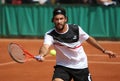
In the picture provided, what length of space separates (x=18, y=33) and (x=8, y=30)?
48 cm

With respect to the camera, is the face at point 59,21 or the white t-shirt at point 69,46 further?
the white t-shirt at point 69,46

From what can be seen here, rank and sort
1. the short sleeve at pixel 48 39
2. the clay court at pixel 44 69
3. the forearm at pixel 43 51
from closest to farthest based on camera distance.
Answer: the forearm at pixel 43 51 → the short sleeve at pixel 48 39 → the clay court at pixel 44 69

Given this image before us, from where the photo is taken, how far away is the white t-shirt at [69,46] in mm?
7043

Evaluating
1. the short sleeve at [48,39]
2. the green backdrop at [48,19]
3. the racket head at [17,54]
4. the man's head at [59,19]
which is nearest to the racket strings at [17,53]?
the racket head at [17,54]

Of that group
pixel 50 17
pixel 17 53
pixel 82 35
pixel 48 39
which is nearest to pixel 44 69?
pixel 82 35

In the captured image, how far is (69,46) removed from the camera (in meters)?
7.08

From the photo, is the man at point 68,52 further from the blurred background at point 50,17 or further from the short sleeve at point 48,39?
the blurred background at point 50,17

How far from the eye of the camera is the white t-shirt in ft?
23.1

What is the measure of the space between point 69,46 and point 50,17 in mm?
12757

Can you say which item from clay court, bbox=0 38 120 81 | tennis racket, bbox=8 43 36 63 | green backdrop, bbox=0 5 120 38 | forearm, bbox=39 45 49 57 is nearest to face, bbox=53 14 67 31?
forearm, bbox=39 45 49 57

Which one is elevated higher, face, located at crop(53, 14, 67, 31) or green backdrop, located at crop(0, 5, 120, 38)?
face, located at crop(53, 14, 67, 31)

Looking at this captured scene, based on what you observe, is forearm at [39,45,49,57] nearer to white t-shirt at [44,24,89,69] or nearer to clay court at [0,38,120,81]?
white t-shirt at [44,24,89,69]

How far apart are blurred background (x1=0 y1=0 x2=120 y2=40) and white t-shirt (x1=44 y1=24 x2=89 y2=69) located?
38.6ft

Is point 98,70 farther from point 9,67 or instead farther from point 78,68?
point 78,68
